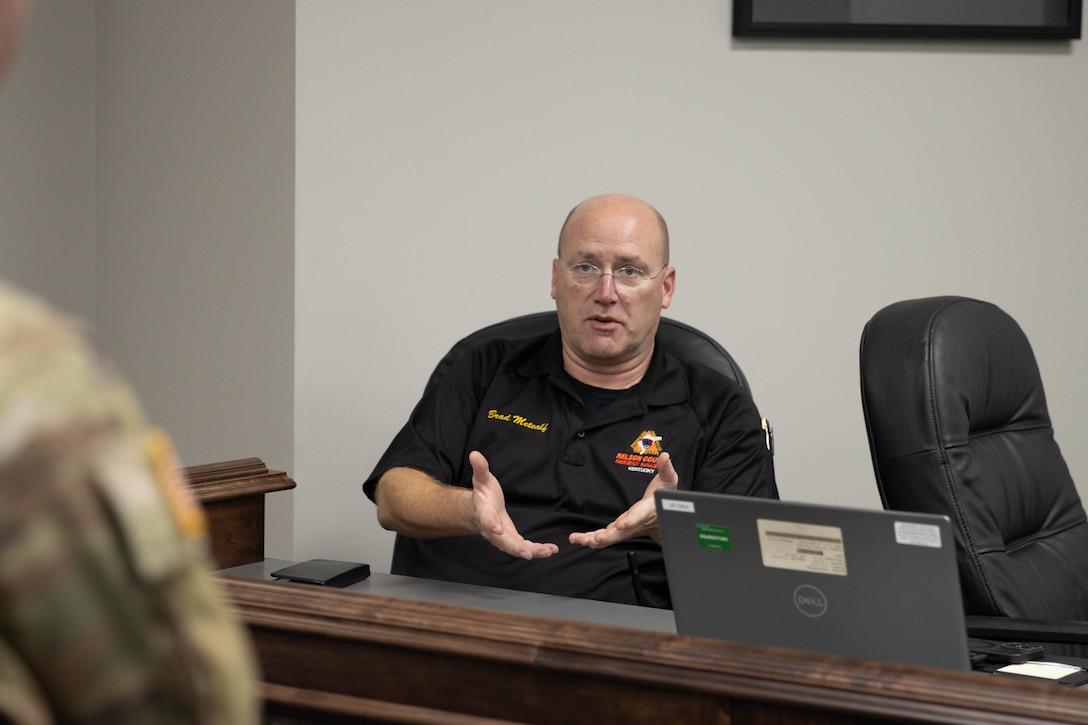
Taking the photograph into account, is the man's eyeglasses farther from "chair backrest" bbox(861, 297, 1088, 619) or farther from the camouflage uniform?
the camouflage uniform

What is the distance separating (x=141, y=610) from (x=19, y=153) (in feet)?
9.86

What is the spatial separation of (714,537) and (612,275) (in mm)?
1156

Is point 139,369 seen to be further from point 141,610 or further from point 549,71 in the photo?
point 141,610

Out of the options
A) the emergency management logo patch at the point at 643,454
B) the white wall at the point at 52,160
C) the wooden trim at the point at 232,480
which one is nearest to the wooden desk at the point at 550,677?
the wooden trim at the point at 232,480

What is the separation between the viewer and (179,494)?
569mm

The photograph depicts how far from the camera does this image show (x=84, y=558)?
510mm

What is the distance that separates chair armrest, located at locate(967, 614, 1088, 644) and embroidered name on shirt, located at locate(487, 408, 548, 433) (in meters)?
0.86

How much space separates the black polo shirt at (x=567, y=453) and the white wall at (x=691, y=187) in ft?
1.79

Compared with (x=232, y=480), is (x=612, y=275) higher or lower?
higher

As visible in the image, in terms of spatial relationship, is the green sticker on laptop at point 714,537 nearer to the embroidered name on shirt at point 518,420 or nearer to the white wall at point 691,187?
the embroidered name on shirt at point 518,420

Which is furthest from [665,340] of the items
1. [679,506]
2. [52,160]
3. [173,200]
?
[52,160]

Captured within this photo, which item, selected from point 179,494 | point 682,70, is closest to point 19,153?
point 682,70

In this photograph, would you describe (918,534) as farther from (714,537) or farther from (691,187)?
(691,187)

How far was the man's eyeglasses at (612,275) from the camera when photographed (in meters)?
2.35
